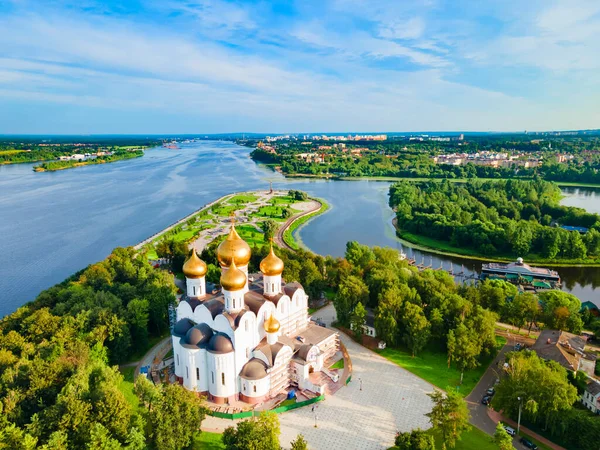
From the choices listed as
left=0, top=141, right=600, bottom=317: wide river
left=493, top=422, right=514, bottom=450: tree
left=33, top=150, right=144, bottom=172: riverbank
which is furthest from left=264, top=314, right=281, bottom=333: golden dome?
left=33, top=150, right=144, bottom=172: riverbank

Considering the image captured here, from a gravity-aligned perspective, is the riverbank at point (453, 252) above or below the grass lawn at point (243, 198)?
below

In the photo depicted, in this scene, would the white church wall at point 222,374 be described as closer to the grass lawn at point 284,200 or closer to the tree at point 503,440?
the tree at point 503,440

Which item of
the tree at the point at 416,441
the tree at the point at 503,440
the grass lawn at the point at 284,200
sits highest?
the grass lawn at the point at 284,200

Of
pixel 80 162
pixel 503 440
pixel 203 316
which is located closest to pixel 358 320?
pixel 203 316

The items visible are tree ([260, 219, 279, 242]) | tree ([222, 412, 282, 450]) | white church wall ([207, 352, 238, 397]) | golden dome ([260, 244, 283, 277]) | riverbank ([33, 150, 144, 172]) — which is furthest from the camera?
riverbank ([33, 150, 144, 172])

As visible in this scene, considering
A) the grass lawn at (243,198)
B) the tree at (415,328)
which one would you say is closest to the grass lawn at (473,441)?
the tree at (415,328)

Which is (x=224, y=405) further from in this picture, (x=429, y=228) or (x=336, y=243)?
(x=429, y=228)

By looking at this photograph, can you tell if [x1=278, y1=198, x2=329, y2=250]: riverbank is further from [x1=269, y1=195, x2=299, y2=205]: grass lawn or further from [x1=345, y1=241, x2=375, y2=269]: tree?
[x1=345, y1=241, x2=375, y2=269]: tree
